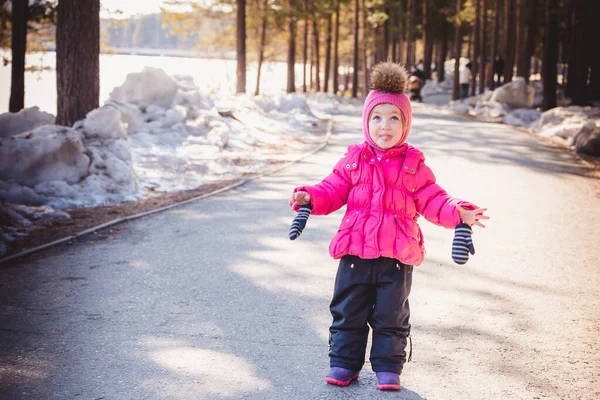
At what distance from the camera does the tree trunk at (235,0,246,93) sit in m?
25.8

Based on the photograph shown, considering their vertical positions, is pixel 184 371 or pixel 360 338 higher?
pixel 360 338

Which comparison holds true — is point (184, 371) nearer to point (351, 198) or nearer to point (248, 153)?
point (351, 198)

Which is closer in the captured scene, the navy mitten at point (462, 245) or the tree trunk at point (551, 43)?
the navy mitten at point (462, 245)

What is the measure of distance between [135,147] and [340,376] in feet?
33.9

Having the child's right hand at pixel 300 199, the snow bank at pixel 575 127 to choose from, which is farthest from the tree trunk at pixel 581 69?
the child's right hand at pixel 300 199

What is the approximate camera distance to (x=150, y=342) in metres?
4.20

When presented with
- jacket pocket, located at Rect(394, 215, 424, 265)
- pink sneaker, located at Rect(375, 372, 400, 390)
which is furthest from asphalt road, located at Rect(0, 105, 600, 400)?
jacket pocket, located at Rect(394, 215, 424, 265)

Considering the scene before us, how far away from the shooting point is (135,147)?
13086 mm

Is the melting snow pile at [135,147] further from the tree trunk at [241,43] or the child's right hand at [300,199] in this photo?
the tree trunk at [241,43]

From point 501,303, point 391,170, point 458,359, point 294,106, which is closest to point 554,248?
point 501,303

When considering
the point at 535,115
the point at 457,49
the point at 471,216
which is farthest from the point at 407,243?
the point at 457,49

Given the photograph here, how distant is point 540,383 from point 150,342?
238 cm

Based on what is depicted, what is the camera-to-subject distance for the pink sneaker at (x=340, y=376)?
360 centimetres

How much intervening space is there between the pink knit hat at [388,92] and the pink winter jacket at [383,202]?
0.41ft
